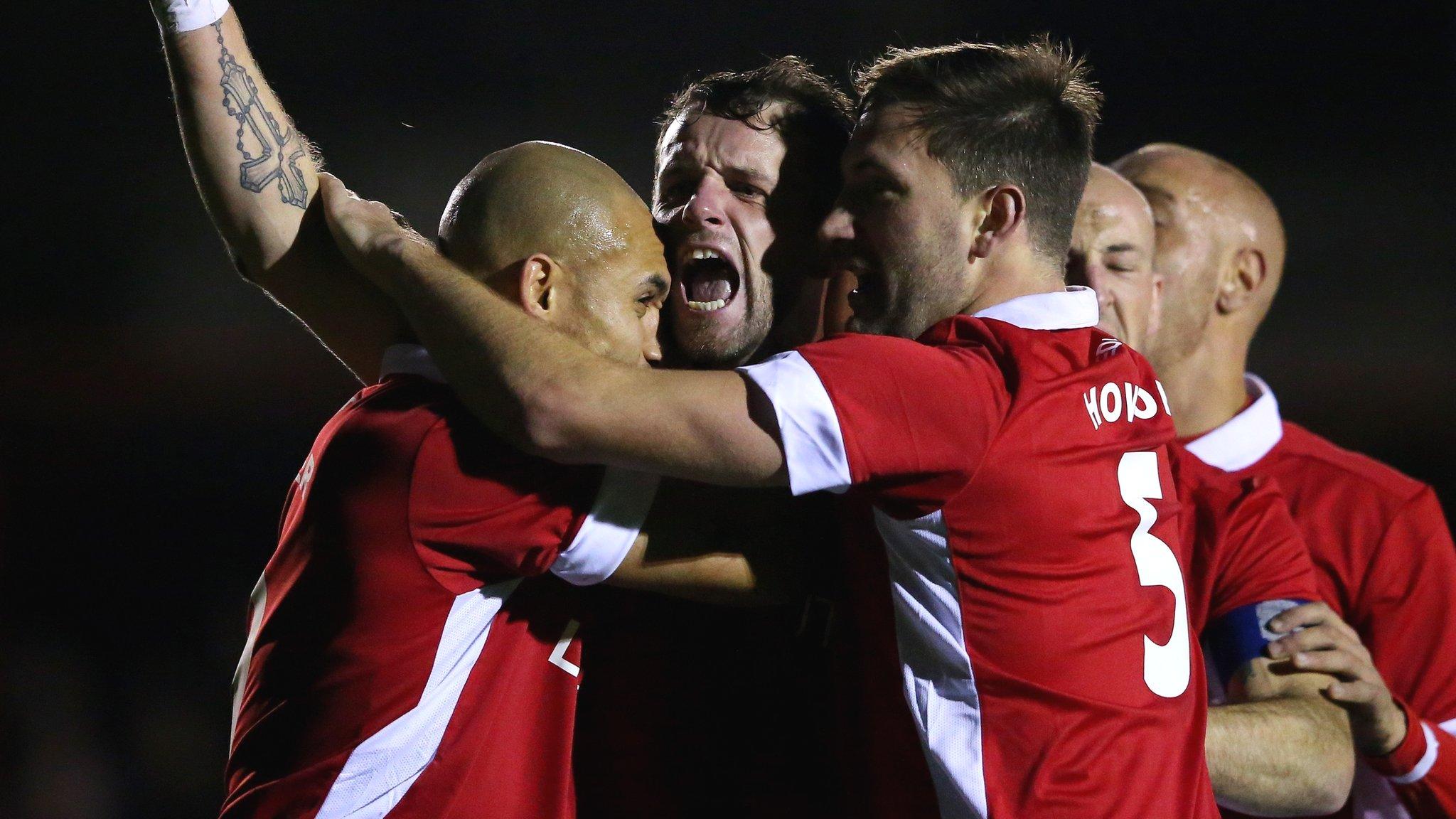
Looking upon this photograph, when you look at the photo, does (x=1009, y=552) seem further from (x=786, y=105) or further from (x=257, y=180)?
(x=257, y=180)

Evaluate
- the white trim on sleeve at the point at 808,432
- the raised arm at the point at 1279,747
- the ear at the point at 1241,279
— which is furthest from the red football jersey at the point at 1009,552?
the ear at the point at 1241,279

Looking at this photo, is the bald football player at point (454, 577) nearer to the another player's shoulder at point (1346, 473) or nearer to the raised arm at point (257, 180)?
the raised arm at point (257, 180)

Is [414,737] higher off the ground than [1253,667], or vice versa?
[414,737]

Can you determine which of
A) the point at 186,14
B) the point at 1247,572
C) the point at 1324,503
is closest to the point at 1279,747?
the point at 1247,572

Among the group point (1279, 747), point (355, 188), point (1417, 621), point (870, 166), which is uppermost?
point (870, 166)

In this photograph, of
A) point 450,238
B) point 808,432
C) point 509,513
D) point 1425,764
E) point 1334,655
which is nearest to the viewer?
point 808,432

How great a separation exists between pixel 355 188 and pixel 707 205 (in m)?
6.29

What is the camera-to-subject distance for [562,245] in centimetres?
240

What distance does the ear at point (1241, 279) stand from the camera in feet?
14.3

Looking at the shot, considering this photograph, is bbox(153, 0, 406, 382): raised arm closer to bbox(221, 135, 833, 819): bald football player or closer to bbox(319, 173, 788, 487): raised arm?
bbox(221, 135, 833, 819): bald football player

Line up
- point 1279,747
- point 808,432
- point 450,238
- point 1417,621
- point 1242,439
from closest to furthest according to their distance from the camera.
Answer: point 808,432
point 450,238
point 1279,747
point 1417,621
point 1242,439

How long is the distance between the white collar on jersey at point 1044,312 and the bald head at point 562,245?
65 cm

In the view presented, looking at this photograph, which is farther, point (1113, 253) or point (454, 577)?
point (1113, 253)

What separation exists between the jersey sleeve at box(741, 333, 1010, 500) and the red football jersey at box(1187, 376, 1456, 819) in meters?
1.83
